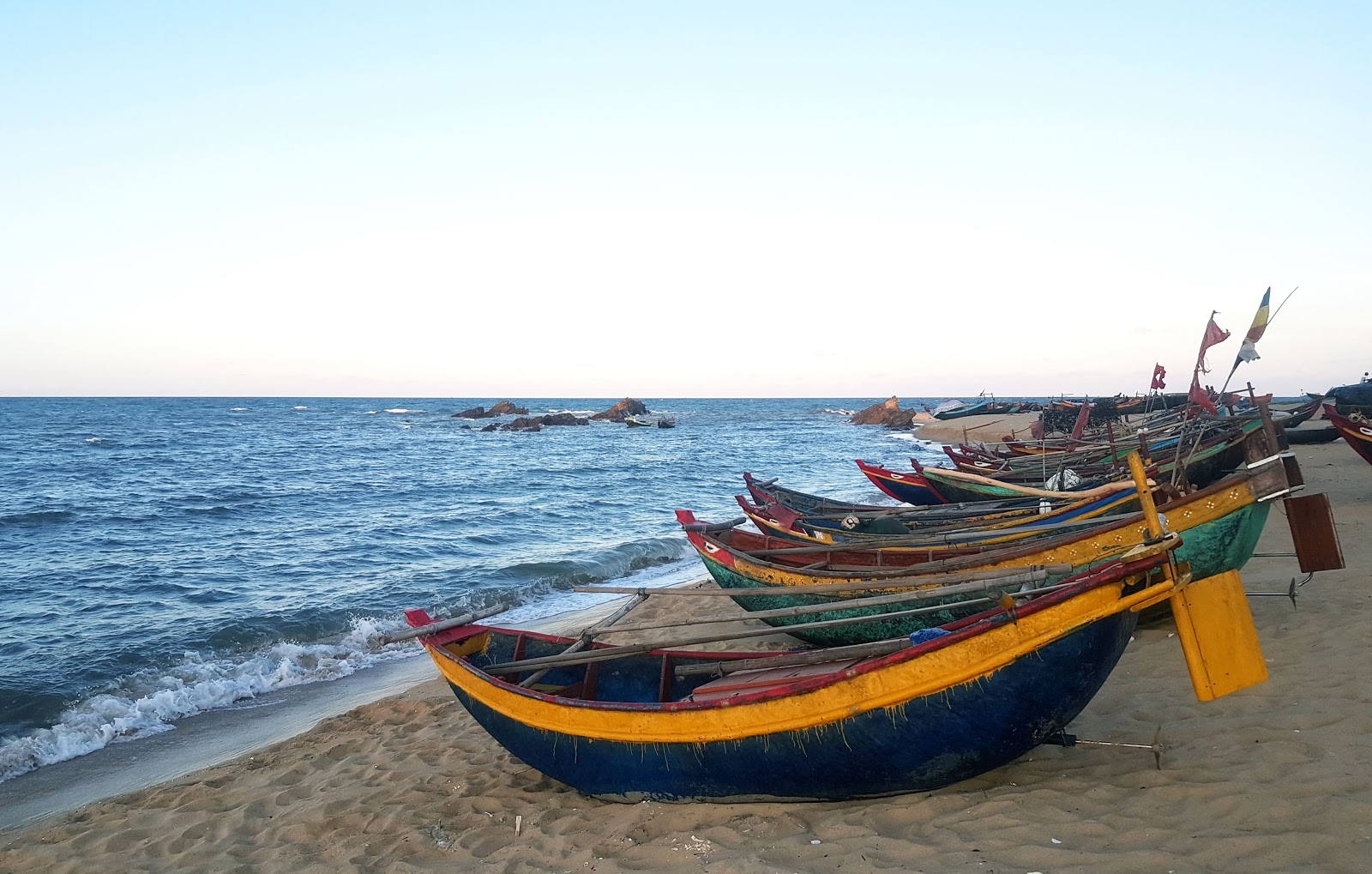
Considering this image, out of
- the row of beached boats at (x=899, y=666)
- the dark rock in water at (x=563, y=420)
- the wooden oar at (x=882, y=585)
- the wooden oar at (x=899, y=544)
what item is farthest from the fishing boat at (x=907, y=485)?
the dark rock in water at (x=563, y=420)

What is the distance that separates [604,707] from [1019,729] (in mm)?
2315

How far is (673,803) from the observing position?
4.78 meters

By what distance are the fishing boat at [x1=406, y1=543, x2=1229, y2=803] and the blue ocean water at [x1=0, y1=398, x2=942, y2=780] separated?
8.92 feet

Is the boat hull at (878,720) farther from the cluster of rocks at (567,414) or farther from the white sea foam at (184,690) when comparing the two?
the cluster of rocks at (567,414)

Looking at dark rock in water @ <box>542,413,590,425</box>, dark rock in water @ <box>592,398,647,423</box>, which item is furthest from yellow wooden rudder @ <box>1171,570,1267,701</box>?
dark rock in water @ <box>592,398,647,423</box>

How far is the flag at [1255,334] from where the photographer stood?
271 inches

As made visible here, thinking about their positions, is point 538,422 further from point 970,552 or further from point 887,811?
point 887,811

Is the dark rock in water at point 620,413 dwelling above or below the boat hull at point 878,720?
above

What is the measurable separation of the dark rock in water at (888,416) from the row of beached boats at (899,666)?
54.6 meters

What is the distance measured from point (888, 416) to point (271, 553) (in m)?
53.7

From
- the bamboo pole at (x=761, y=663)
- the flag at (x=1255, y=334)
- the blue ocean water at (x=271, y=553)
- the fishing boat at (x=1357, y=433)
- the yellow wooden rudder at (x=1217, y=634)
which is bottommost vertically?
the blue ocean water at (x=271, y=553)

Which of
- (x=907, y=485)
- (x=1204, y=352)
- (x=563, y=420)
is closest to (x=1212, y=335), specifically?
(x=1204, y=352)

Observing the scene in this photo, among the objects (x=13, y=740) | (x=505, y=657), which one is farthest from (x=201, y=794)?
(x=13, y=740)

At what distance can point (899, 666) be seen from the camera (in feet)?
13.1
